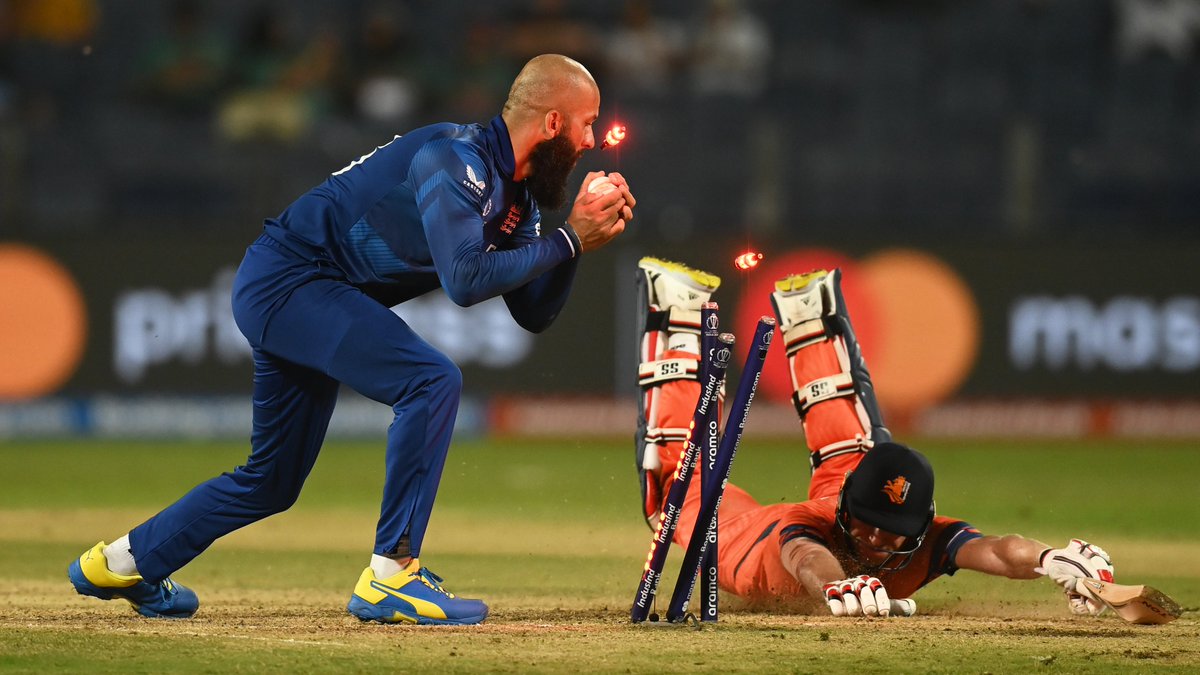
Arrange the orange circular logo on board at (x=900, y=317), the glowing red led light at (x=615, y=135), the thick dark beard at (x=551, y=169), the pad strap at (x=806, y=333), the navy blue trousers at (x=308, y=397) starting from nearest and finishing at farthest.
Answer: the navy blue trousers at (x=308, y=397) < the glowing red led light at (x=615, y=135) < the thick dark beard at (x=551, y=169) < the pad strap at (x=806, y=333) < the orange circular logo on board at (x=900, y=317)

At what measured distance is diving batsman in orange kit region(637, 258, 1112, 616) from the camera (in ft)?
21.2

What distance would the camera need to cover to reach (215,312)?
15.6 meters

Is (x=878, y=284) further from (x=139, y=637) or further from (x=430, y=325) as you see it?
(x=139, y=637)

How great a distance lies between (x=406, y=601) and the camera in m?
6.00

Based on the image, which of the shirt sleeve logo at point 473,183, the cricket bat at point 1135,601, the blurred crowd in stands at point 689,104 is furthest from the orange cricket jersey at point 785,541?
the blurred crowd in stands at point 689,104

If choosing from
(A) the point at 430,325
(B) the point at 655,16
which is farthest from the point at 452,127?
(B) the point at 655,16

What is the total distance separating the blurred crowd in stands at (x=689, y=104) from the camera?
15.4m

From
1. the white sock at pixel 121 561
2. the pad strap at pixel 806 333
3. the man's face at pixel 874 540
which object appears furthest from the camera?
the pad strap at pixel 806 333

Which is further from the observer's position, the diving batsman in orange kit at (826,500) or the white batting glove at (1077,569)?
the diving batsman in orange kit at (826,500)

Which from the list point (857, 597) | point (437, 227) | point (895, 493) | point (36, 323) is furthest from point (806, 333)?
point (36, 323)

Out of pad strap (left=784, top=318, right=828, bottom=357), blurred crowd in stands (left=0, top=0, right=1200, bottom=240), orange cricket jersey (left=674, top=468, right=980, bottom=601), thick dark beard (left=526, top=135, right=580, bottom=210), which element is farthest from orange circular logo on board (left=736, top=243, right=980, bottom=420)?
thick dark beard (left=526, top=135, right=580, bottom=210)

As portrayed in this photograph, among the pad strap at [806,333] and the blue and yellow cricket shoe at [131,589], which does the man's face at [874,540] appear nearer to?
the pad strap at [806,333]

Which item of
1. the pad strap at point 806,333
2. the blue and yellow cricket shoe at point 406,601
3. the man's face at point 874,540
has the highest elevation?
the pad strap at point 806,333

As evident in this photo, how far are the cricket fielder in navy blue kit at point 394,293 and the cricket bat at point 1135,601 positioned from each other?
214 cm
